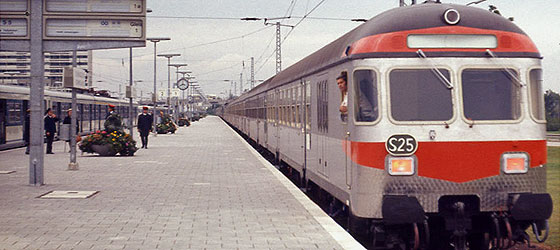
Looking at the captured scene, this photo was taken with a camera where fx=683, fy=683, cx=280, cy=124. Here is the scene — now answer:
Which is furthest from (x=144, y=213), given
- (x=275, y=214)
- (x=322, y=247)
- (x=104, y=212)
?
(x=322, y=247)

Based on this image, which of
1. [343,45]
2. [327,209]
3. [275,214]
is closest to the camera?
[343,45]

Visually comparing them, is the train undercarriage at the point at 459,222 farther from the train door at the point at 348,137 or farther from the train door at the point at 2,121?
the train door at the point at 2,121

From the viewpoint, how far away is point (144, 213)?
10.1m

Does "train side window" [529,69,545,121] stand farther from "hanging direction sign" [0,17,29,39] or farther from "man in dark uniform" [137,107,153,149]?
"man in dark uniform" [137,107,153,149]

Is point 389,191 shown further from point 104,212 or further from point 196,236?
point 104,212

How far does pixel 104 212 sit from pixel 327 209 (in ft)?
14.1

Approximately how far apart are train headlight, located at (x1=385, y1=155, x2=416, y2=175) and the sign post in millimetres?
8378

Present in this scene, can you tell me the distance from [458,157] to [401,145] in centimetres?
68

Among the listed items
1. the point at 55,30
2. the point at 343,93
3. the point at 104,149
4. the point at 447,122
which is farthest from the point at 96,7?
the point at 447,122

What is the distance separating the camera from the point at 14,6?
554 inches

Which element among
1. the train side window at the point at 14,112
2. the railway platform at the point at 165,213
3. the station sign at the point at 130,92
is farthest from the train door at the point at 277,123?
the train side window at the point at 14,112

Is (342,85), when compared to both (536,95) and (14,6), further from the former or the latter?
(14,6)

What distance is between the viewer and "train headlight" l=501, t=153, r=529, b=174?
25.8 ft

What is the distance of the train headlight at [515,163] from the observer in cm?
788
